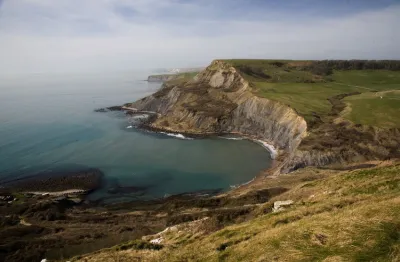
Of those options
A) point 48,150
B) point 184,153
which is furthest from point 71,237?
point 48,150

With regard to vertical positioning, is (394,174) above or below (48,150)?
above

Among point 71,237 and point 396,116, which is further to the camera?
point 396,116

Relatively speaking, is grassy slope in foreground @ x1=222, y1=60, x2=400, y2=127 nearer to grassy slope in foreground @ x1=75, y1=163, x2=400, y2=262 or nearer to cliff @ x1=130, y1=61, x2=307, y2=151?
cliff @ x1=130, y1=61, x2=307, y2=151

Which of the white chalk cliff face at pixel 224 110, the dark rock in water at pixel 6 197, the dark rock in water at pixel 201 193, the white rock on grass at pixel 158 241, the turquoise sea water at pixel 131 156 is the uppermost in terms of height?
the white chalk cliff face at pixel 224 110

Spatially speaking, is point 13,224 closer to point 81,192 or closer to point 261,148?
point 81,192

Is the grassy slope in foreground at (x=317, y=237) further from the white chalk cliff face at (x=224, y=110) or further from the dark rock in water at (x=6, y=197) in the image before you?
the white chalk cliff face at (x=224, y=110)

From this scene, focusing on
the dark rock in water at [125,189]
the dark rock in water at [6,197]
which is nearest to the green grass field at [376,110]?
the dark rock in water at [125,189]

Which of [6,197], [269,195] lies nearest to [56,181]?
[6,197]

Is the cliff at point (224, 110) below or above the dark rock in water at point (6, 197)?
above
